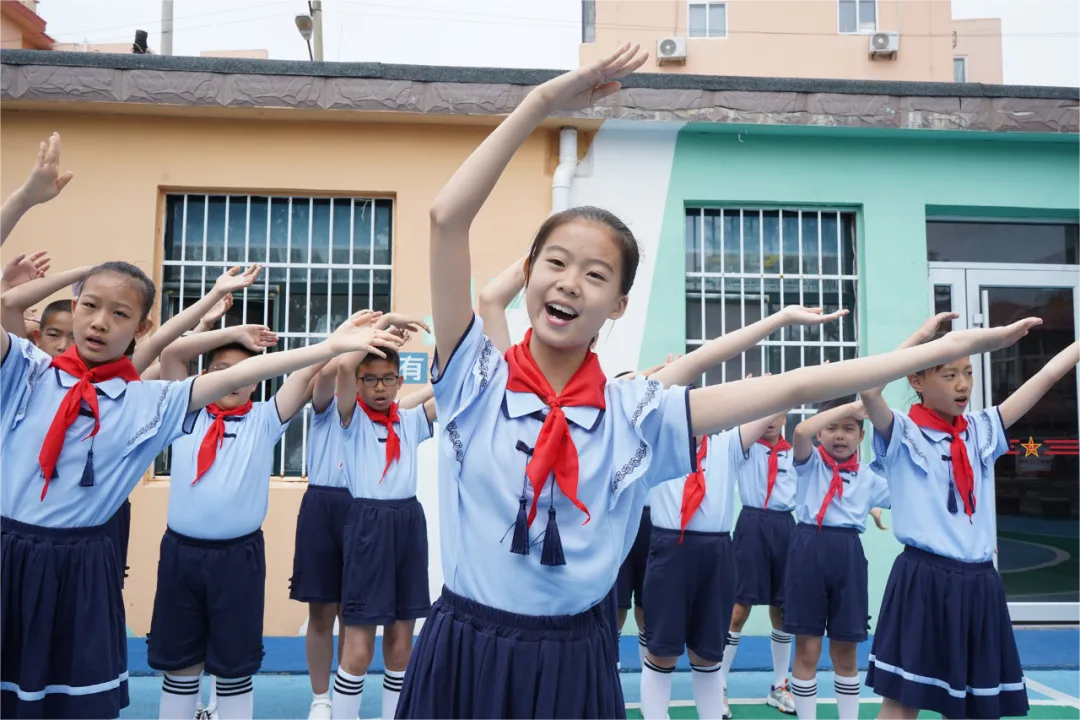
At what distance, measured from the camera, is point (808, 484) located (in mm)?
4551

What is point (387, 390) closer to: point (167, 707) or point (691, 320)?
point (167, 707)

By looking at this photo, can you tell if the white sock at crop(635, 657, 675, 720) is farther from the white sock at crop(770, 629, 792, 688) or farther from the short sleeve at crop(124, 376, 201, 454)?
the short sleeve at crop(124, 376, 201, 454)

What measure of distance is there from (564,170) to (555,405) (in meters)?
4.67

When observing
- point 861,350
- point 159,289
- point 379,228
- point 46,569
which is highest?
point 379,228

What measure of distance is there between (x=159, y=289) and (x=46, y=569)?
12.2 feet

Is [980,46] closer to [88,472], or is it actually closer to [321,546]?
[321,546]

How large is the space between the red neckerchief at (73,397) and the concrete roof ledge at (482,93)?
3636 mm

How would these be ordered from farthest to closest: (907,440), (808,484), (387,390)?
(808,484) < (387,390) < (907,440)

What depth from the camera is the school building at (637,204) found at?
5.88 m

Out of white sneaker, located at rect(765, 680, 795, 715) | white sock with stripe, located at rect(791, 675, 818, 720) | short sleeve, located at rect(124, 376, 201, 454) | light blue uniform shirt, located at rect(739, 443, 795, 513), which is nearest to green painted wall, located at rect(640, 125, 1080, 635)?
light blue uniform shirt, located at rect(739, 443, 795, 513)

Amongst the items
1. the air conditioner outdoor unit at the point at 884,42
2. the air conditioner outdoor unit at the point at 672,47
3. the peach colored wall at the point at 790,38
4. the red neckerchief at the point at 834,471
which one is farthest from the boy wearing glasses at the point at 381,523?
the peach colored wall at the point at 790,38

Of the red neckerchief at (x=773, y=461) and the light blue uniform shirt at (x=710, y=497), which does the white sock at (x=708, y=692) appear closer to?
the light blue uniform shirt at (x=710, y=497)

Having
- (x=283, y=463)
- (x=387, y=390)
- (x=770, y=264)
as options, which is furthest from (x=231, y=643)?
(x=770, y=264)

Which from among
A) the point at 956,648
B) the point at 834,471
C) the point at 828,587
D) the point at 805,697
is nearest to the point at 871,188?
the point at 834,471
